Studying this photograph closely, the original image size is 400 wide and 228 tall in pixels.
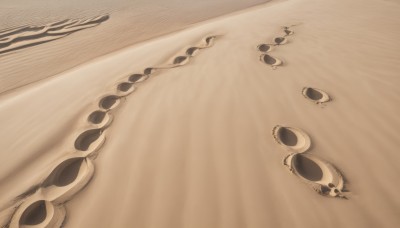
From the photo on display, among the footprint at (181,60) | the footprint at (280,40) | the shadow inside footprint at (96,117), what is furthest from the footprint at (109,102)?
the footprint at (280,40)

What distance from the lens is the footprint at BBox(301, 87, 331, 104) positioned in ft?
9.05

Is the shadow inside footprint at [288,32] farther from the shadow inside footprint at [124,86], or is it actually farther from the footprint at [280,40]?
the shadow inside footprint at [124,86]

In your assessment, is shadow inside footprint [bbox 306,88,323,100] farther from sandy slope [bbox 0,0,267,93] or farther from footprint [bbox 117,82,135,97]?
sandy slope [bbox 0,0,267,93]

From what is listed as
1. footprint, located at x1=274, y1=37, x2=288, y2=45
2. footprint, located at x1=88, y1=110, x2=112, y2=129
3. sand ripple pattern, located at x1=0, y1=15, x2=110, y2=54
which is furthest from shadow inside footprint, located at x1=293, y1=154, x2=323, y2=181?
sand ripple pattern, located at x1=0, y1=15, x2=110, y2=54

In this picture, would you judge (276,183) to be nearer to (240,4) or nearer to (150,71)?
(150,71)

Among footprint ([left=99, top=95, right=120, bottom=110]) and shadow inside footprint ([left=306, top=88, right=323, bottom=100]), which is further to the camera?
footprint ([left=99, top=95, right=120, bottom=110])

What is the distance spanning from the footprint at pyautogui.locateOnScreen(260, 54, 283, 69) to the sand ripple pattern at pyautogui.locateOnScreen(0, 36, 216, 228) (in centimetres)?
218

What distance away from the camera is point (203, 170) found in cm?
199

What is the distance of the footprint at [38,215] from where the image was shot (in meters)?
1.70

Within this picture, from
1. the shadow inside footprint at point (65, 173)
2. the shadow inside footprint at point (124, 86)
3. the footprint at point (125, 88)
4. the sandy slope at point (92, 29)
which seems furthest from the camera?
the sandy slope at point (92, 29)

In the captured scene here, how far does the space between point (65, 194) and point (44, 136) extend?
99 centimetres

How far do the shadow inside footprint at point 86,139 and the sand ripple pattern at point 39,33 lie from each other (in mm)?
4834

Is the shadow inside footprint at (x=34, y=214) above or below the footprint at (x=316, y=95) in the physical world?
below

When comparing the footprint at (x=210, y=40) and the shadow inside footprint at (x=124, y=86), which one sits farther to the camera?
the footprint at (x=210, y=40)
